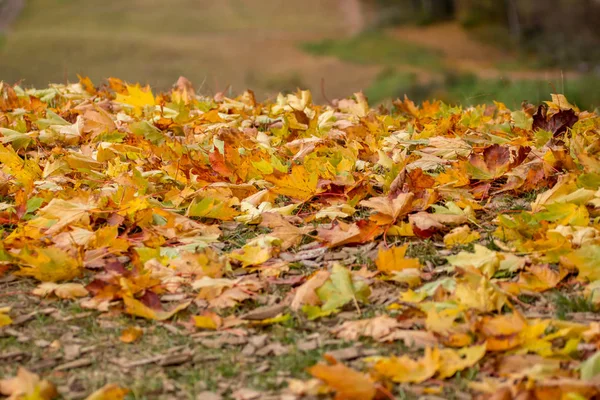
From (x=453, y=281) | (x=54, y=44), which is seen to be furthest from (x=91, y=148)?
(x=54, y=44)

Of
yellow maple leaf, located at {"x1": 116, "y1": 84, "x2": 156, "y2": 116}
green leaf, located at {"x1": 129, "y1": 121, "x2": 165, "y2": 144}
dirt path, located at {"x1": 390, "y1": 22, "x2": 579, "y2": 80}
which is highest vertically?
yellow maple leaf, located at {"x1": 116, "y1": 84, "x2": 156, "y2": 116}

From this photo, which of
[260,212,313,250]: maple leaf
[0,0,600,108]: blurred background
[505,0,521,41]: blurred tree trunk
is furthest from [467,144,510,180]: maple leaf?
[505,0,521,41]: blurred tree trunk

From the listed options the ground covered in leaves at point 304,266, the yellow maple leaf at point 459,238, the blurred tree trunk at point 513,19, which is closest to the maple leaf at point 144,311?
the ground covered in leaves at point 304,266

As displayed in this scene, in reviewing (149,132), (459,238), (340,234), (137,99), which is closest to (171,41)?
(137,99)

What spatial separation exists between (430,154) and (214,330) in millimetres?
1500

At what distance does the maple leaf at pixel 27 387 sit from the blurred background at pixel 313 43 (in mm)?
13206

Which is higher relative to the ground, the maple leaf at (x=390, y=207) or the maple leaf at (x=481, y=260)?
the maple leaf at (x=390, y=207)

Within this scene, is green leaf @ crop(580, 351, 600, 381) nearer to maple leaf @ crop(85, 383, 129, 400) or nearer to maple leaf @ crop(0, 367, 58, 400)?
maple leaf @ crop(85, 383, 129, 400)

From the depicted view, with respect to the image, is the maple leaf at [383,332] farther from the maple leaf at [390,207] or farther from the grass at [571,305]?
the maple leaf at [390,207]

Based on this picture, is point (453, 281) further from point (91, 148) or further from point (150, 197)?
point (91, 148)

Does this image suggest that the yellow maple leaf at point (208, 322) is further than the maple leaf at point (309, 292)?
No

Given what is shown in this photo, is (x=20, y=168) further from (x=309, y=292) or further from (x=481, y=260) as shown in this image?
(x=481, y=260)

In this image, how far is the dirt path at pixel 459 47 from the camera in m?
22.1

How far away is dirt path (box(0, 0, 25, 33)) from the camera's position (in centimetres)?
2712
